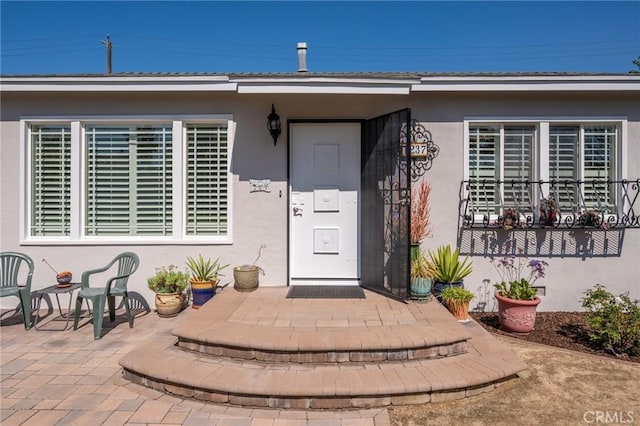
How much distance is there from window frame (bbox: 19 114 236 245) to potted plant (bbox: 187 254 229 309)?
0.90ft

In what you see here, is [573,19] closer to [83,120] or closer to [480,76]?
[480,76]

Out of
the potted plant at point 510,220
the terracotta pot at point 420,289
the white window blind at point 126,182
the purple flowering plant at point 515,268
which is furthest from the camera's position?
the white window blind at point 126,182

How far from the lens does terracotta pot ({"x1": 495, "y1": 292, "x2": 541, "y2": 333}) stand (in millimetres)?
4195

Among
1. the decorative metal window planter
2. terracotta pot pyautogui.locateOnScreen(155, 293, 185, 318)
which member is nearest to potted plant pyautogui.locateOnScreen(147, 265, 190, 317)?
terracotta pot pyautogui.locateOnScreen(155, 293, 185, 318)

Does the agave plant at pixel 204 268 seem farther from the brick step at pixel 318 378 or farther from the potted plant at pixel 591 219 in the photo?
the potted plant at pixel 591 219

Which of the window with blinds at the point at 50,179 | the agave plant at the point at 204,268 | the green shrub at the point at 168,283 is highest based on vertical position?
the window with blinds at the point at 50,179

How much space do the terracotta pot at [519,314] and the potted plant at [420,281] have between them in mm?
853

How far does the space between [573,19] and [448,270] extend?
19.0ft

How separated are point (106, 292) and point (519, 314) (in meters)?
4.57

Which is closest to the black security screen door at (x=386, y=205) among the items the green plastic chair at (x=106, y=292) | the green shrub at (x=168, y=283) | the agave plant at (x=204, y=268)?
the agave plant at (x=204, y=268)

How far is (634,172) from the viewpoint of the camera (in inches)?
197

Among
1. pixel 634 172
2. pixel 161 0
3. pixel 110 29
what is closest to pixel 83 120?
pixel 161 0

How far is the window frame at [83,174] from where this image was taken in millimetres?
5027

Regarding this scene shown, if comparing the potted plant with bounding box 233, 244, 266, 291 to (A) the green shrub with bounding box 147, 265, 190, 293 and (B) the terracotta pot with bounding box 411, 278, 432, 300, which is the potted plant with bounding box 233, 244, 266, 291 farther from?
(B) the terracotta pot with bounding box 411, 278, 432, 300
